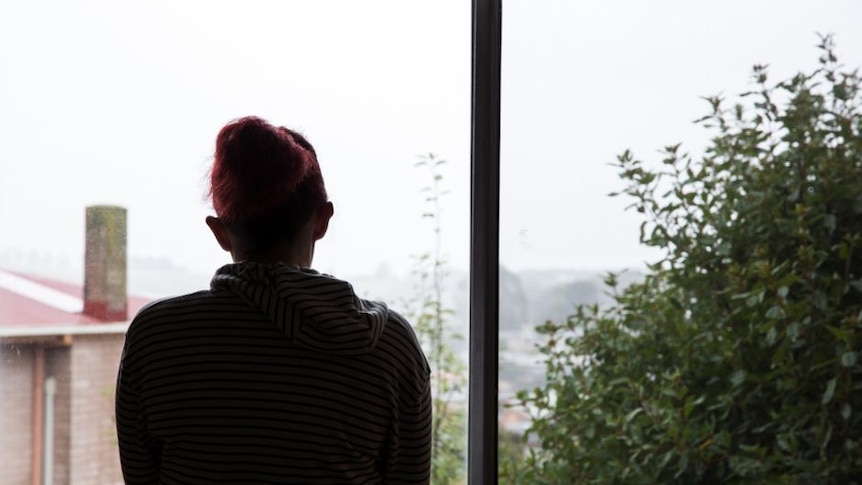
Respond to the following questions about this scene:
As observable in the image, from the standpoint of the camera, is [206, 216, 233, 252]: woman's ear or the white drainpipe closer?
[206, 216, 233, 252]: woman's ear

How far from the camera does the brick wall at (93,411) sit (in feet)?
5.49

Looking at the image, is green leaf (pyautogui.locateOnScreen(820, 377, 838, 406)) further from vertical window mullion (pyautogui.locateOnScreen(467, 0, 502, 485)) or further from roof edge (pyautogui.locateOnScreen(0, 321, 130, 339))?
roof edge (pyautogui.locateOnScreen(0, 321, 130, 339))

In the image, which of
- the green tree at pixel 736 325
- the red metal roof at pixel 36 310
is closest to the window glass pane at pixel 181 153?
the red metal roof at pixel 36 310

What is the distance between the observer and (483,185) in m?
1.77

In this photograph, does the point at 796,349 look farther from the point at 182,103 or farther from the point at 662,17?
the point at 182,103

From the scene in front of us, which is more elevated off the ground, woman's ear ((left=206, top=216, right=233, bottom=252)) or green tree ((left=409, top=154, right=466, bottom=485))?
woman's ear ((left=206, top=216, right=233, bottom=252))

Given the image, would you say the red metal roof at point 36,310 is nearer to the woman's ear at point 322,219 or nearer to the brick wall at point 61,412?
the brick wall at point 61,412

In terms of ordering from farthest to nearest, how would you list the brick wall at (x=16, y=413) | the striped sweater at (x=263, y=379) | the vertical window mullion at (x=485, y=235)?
the vertical window mullion at (x=485, y=235) < the brick wall at (x=16, y=413) < the striped sweater at (x=263, y=379)

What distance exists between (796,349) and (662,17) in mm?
630

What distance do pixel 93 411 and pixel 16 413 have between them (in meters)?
0.12


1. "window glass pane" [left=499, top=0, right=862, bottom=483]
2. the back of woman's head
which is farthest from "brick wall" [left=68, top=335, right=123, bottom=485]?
"window glass pane" [left=499, top=0, right=862, bottom=483]

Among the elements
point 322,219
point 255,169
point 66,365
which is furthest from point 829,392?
point 66,365

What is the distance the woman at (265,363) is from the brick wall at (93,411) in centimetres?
47

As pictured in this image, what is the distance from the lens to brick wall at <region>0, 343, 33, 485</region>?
164 centimetres
